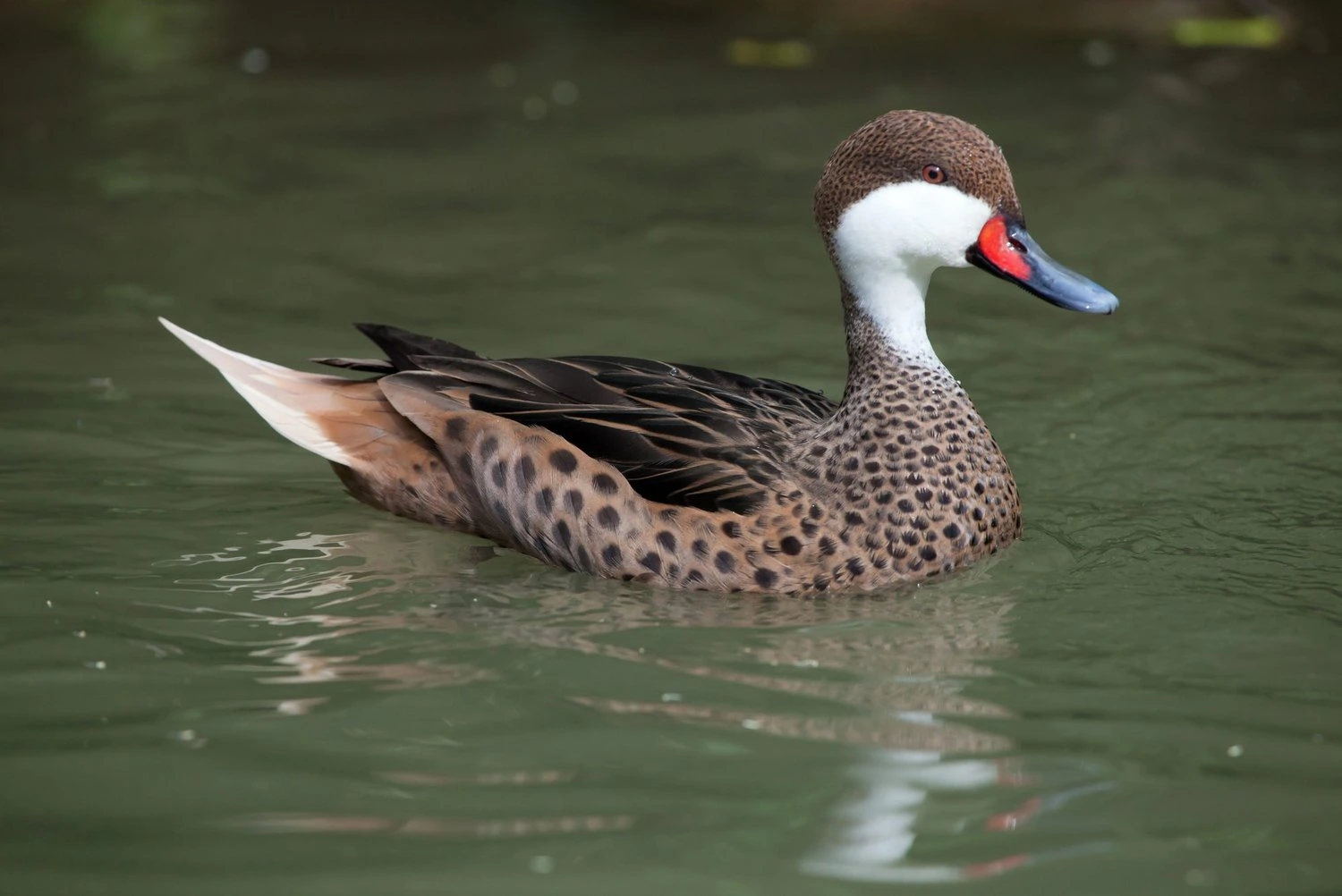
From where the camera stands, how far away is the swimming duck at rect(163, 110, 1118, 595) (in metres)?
5.56

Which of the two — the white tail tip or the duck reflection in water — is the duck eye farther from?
the white tail tip

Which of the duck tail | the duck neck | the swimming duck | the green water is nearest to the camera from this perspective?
the green water

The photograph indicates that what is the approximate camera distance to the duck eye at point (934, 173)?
558 cm

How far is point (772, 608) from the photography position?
5438 millimetres

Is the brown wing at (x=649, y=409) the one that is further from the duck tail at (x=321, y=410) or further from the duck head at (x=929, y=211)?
the duck head at (x=929, y=211)

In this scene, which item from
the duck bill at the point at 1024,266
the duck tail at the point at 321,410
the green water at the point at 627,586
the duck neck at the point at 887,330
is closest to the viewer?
the green water at the point at 627,586

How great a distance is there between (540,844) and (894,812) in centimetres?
83

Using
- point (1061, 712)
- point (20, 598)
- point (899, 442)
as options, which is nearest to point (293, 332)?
point (20, 598)

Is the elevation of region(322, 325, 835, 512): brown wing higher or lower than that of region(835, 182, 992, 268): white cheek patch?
lower

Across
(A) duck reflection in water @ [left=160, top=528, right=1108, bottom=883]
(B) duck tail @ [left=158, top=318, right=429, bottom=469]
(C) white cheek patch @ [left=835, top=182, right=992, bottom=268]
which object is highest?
(C) white cheek patch @ [left=835, top=182, right=992, bottom=268]

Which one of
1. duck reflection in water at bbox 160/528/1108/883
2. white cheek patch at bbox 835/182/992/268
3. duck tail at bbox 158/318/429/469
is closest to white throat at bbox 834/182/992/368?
white cheek patch at bbox 835/182/992/268

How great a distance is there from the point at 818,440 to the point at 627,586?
769 millimetres

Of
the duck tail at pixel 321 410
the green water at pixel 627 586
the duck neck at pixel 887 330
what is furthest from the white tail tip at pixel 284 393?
the duck neck at pixel 887 330

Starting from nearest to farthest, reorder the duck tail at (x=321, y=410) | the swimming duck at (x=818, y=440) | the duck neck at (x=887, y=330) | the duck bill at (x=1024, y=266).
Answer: the swimming duck at (x=818, y=440) → the duck bill at (x=1024, y=266) → the duck neck at (x=887, y=330) → the duck tail at (x=321, y=410)
